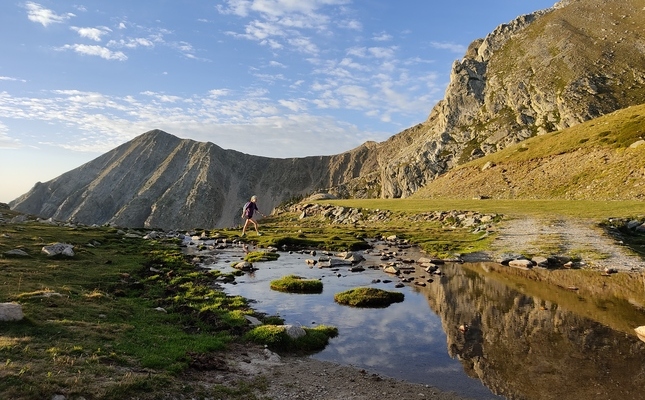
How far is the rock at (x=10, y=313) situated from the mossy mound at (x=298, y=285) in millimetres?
16941

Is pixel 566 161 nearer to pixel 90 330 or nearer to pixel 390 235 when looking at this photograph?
pixel 390 235

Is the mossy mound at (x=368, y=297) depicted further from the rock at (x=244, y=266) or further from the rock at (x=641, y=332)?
the rock at (x=244, y=266)

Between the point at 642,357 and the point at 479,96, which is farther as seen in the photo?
the point at 479,96

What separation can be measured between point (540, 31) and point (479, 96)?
4709 centimetres

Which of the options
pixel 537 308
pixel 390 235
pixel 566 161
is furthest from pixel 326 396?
pixel 566 161

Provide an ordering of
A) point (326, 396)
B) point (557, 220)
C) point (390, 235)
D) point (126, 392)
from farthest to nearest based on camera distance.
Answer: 1. point (390, 235)
2. point (557, 220)
3. point (326, 396)
4. point (126, 392)

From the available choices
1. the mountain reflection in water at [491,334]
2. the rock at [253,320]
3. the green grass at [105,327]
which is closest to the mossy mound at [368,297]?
the mountain reflection in water at [491,334]

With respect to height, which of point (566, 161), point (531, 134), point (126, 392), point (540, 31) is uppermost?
point (540, 31)

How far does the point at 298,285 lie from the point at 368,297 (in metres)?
6.62

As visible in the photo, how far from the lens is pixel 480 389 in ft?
44.9

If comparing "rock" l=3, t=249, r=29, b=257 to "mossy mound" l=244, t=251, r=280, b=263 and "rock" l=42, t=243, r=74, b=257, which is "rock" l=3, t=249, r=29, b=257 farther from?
"mossy mound" l=244, t=251, r=280, b=263

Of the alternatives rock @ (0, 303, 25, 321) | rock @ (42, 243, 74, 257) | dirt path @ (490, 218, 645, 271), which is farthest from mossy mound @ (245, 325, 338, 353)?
rock @ (42, 243, 74, 257)

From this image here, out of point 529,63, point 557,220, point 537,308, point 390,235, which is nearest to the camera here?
point 537,308

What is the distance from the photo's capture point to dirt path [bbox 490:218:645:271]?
32.6 meters
